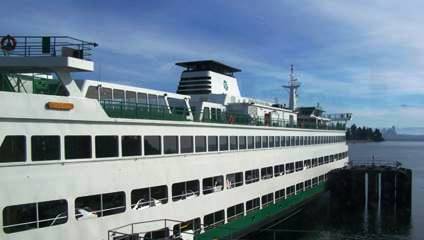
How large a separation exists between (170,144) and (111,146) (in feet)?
12.8

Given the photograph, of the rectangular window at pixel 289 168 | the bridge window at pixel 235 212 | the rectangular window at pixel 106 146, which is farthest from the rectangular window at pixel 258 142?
the rectangular window at pixel 106 146

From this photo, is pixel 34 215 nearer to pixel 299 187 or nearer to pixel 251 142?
pixel 251 142

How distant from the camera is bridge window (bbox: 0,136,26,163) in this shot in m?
14.0

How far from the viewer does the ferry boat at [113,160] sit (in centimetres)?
1462

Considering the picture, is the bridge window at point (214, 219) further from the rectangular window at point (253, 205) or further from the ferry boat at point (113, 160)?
the rectangular window at point (253, 205)

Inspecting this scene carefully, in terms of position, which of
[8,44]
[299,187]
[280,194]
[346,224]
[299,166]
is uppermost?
[8,44]

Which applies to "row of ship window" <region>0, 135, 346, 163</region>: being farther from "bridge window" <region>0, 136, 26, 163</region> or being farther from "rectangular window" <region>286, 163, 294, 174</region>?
"rectangular window" <region>286, 163, 294, 174</region>

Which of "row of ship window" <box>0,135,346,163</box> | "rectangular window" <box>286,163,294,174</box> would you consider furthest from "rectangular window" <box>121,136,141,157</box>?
"rectangular window" <box>286,163,294,174</box>

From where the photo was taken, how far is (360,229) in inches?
1459

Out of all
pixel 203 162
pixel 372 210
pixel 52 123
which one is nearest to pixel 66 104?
pixel 52 123

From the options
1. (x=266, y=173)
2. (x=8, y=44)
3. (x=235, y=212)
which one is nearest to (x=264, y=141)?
(x=266, y=173)

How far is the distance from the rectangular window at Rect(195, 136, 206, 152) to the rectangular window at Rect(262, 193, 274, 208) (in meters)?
9.12

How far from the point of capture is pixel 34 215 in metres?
14.9

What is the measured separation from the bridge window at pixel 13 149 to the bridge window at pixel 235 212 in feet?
45.3
